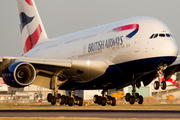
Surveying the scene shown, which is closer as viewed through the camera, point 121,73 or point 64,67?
point 121,73

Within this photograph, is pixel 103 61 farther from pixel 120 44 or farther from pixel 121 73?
pixel 120 44

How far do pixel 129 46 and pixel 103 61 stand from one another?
326 cm

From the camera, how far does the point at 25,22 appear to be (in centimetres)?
4656

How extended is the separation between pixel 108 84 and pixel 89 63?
486cm

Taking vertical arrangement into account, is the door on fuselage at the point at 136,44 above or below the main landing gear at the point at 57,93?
above

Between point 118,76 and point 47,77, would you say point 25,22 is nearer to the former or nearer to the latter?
point 47,77

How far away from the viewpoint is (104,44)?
3128cm

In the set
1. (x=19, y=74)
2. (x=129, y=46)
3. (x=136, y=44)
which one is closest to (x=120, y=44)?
(x=129, y=46)

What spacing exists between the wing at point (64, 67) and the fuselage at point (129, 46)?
841 mm

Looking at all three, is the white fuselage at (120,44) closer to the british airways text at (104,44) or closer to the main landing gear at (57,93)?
the british airways text at (104,44)

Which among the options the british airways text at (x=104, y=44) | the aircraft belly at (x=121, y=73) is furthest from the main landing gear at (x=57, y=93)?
the british airways text at (x=104, y=44)

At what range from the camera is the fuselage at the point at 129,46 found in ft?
91.5

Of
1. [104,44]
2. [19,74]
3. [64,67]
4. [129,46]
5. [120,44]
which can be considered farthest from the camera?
[64,67]

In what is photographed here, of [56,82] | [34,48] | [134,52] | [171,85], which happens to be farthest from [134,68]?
[171,85]
